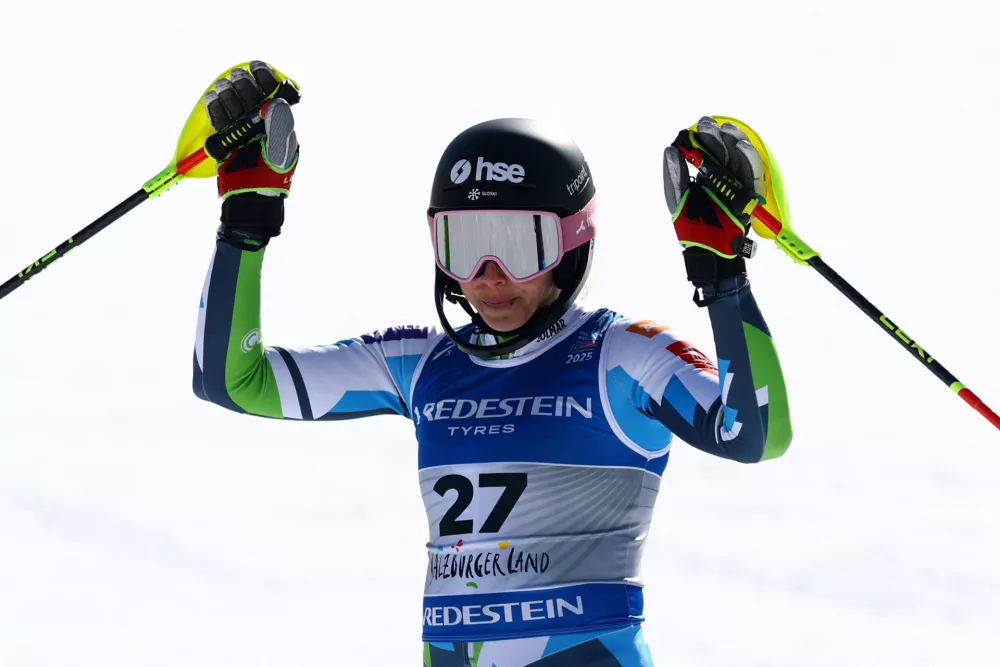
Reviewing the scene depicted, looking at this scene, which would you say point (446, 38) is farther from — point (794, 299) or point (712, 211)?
point (712, 211)

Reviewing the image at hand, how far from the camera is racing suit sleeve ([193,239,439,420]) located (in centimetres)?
400

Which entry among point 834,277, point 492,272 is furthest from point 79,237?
point 834,277

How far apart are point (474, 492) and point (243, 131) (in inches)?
44.3

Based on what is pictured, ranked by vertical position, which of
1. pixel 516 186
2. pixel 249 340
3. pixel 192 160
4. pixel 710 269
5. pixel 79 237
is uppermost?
pixel 192 160

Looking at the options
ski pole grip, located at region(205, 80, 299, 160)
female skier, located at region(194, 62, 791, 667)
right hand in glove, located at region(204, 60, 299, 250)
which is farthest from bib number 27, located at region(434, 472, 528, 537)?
ski pole grip, located at region(205, 80, 299, 160)

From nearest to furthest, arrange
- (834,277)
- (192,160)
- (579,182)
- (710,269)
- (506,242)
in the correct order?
(710,269) < (834,277) < (506,242) < (579,182) < (192,160)

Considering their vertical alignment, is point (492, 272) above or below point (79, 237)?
below

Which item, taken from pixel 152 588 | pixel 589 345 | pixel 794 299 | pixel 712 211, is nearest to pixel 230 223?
pixel 589 345

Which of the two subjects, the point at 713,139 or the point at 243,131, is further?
the point at 243,131

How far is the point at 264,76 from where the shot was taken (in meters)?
4.00

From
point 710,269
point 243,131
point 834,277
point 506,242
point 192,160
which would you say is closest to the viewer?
point 710,269

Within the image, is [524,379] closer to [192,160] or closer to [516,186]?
[516,186]

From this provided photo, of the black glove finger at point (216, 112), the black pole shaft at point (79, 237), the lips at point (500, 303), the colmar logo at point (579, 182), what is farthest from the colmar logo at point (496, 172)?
the black pole shaft at point (79, 237)

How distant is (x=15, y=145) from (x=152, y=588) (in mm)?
4081
